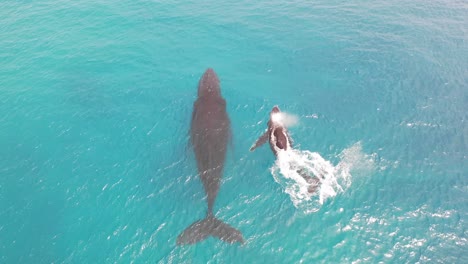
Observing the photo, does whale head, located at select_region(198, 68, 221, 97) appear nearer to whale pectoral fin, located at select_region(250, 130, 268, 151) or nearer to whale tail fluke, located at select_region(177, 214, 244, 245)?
whale pectoral fin, located at select_region(250, 130, 268, 151)

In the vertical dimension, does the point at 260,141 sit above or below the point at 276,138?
below

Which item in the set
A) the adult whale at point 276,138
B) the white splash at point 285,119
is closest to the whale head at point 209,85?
the white splash at point 285,119

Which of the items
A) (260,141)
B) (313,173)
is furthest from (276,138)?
(313,173)

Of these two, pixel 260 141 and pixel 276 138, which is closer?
pixel 276 138

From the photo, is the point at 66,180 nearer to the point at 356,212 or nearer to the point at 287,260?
the point at 287,260

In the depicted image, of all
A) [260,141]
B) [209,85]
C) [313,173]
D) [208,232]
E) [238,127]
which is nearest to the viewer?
[208,232]

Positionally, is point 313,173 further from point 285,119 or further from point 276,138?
point 285,119

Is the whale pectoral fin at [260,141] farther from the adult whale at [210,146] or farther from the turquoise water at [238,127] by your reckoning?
the adult whale at [210,146]
